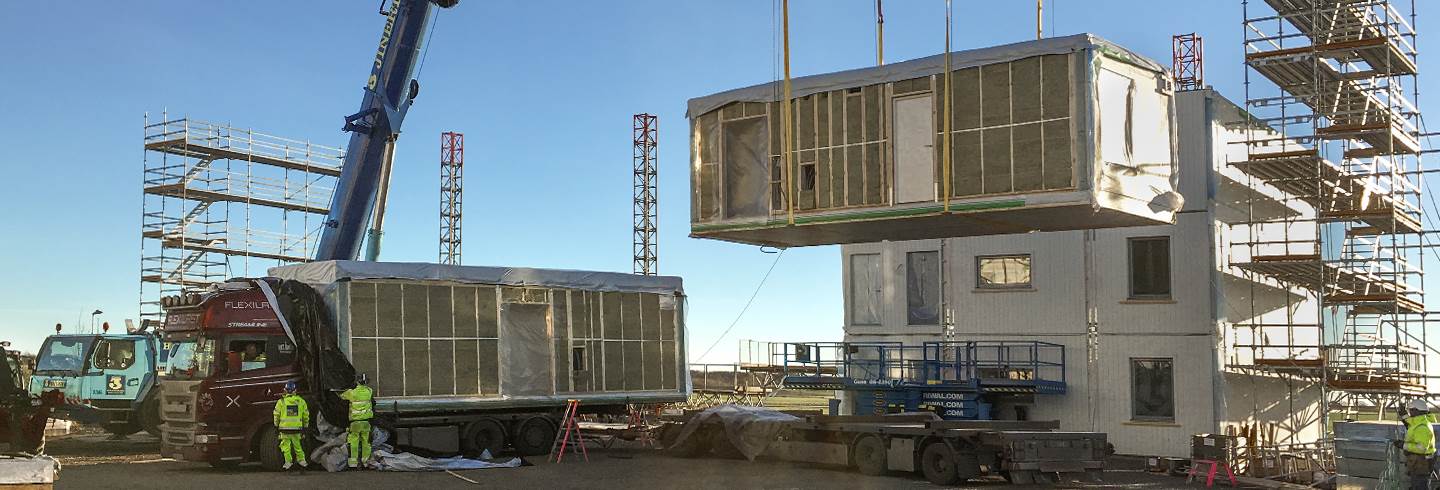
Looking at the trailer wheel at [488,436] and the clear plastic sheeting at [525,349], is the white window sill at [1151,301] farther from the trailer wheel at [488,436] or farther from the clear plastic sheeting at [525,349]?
the trailer wheel at [488,436]

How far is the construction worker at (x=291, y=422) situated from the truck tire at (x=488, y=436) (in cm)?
356

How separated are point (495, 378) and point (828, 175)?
797cm

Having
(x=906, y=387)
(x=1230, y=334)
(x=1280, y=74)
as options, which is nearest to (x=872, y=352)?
(x=906, y=387)

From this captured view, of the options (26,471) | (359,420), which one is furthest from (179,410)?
(26,471)

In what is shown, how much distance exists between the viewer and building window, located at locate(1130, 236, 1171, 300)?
26047mm

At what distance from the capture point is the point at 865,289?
2977cm

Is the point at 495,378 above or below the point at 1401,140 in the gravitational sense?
below

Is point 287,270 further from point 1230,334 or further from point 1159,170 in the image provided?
point 1230,334

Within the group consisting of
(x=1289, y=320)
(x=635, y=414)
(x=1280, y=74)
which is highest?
(x=1280, y=74)

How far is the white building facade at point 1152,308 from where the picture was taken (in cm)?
2539

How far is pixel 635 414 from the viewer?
1083 inches

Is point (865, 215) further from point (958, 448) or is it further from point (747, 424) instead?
point (747, 424)

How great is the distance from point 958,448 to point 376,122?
18.9 meters

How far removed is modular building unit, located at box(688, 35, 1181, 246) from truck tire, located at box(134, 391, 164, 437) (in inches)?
464
